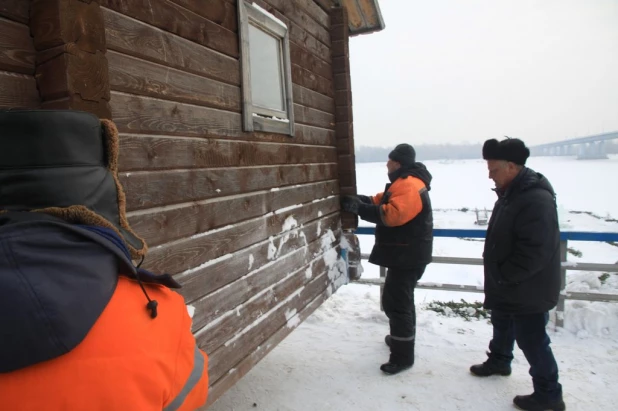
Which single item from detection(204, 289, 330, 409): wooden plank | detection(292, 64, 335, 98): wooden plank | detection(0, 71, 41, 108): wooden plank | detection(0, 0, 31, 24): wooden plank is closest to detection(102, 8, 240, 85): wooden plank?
detection(0, 0, 31, 24): wooden plank

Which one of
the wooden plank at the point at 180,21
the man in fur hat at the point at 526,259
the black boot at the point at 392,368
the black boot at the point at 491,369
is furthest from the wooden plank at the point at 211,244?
the black boot at the point at 491,369

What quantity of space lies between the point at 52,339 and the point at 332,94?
4.28 meters

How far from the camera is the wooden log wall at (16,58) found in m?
1.54

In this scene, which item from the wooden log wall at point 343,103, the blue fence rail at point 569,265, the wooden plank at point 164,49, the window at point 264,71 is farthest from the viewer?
the wooden log wall at point 343,103

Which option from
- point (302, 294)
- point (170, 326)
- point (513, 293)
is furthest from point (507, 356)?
point (170, 326)

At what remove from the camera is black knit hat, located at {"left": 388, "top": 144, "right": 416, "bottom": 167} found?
3.91 meters

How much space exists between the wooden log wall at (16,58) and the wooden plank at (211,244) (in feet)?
2.86

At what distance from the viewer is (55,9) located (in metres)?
1.60

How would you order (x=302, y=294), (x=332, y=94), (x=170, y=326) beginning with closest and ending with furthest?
(x=170, y=326), (x=302, y=294), (x=332, y=94)

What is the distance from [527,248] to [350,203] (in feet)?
6.69

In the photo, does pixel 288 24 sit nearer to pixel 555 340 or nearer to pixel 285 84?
pixel 285 84

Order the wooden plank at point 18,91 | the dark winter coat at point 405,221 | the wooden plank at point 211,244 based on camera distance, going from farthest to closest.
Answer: the dark winter coat at point 405,221 < the wooden plank at point 211,244 < the wooden plank at point 18,91

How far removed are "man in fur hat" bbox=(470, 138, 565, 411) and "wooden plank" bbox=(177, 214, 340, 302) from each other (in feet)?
5.23

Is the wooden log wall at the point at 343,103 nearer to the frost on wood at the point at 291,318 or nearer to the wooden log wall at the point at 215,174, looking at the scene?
the wooden log wall at the point at 215,174
